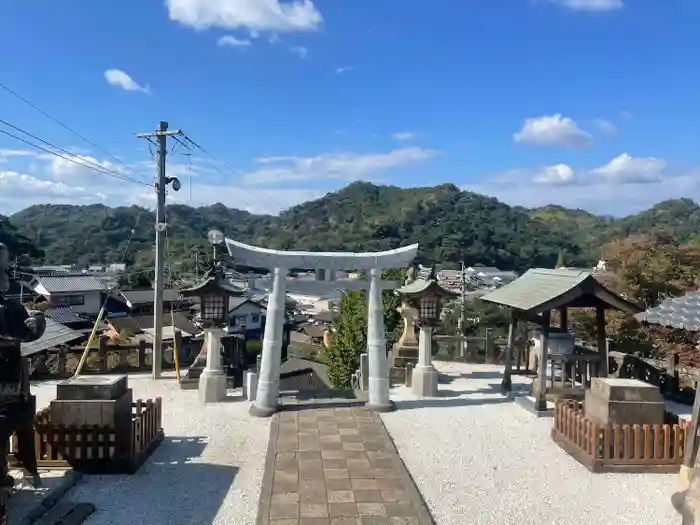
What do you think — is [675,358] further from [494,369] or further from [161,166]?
[161,166]

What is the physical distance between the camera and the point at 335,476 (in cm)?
746

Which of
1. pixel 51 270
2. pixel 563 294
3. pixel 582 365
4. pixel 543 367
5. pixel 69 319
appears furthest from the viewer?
pixel 51 270

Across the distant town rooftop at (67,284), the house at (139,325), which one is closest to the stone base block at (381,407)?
the house at (139,325)

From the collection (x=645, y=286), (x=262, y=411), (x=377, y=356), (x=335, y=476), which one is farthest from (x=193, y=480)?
(x=645, y=286)

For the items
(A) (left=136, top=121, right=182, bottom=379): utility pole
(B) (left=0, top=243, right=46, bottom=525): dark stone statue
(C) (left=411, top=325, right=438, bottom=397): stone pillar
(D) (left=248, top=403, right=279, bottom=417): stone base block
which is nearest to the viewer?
(B) (left=0, top=243, right=46, bottom=525): dark stone statue

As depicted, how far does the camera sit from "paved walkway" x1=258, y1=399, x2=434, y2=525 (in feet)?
20.6

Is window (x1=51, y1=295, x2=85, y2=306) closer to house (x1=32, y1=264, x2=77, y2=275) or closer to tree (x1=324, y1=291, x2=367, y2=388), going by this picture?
house (x1=32, y1=264, x2=77, y2=275)

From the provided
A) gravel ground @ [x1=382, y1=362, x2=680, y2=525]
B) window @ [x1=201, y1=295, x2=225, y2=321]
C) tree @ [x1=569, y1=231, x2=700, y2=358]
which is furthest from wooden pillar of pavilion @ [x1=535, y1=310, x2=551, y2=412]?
tree @ [x1=569, y1=231, x2=700, y2=358]

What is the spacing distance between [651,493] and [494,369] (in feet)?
29.7

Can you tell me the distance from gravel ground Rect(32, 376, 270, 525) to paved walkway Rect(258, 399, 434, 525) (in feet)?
0.94

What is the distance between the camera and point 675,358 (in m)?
12.3

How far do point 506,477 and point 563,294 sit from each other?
13.3ft

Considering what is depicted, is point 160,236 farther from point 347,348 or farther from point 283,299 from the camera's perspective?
point 347,348

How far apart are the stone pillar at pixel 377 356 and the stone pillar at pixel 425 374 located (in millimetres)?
1525
